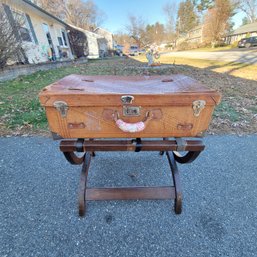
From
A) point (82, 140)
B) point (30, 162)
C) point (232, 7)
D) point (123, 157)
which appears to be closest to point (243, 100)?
point (123, 157)

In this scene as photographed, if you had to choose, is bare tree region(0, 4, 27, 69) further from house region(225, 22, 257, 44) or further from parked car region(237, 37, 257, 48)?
house region(225, 22, 257, 44)

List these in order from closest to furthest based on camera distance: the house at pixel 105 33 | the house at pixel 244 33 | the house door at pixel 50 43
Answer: the house door at pixel 50 43 < the house at pixel 244 33 < the house at pixel 105 33

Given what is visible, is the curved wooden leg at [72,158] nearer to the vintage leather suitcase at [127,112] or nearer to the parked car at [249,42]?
the vintage leather suitcase at [127,112]

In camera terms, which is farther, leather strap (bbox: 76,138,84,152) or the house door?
the house door

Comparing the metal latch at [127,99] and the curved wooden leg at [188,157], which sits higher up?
the metal latch at [127,99]

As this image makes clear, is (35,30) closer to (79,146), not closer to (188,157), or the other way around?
(79,146)

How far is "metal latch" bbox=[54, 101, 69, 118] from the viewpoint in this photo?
3.45 feet

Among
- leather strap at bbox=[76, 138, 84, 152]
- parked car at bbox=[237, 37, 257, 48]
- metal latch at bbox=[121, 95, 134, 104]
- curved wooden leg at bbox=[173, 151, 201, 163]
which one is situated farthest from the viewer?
parked car at bbox=[237, 37, 257, 48]

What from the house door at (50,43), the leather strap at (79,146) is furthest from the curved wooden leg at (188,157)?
the house door at (50,43)

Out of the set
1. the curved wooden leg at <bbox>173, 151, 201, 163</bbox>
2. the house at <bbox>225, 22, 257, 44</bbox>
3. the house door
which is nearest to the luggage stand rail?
the curved wooden leg at <bbox>173, 151, 201, 163</bbox>

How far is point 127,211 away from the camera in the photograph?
1.42m

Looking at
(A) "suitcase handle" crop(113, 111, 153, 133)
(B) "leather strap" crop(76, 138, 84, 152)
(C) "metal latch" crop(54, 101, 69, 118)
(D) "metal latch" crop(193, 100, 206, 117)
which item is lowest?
(B) "leather strap" crop(76, 138, 84, 152)

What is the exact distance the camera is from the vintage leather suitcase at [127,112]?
1043 millimetres

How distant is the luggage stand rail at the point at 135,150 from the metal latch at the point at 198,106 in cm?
22
